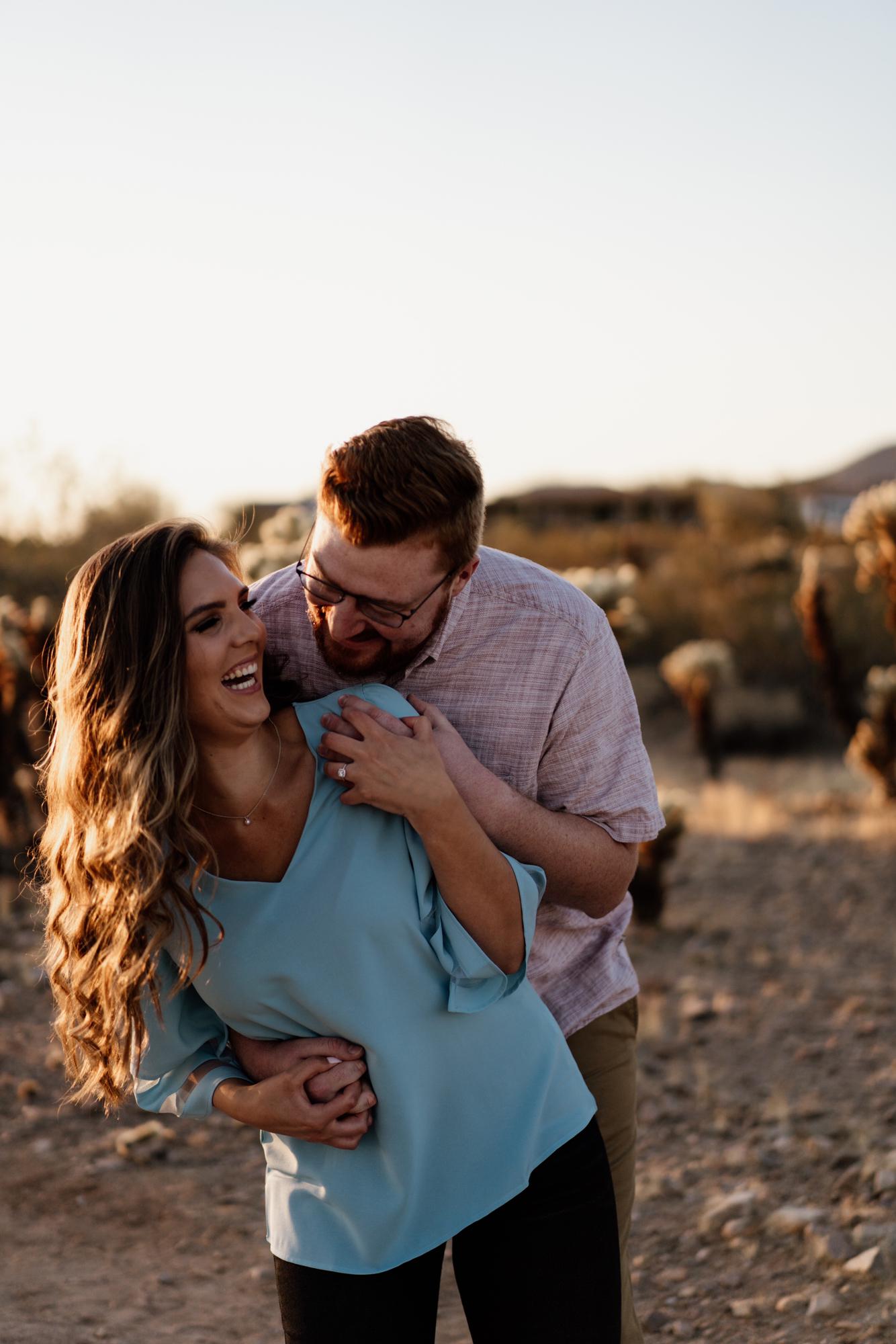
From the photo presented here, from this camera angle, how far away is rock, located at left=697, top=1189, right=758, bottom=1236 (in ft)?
12.7

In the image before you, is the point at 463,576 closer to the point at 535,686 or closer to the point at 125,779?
the point at 535,686

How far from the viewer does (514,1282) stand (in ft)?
6.57

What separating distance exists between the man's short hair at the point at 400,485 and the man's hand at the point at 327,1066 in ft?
2.73

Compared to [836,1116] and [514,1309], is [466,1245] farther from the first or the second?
[836,1116]

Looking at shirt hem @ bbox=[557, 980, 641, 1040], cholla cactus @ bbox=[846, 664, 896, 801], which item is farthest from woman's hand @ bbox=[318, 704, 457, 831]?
cholla cactus @ bbox=[846, 664, 896, 801]

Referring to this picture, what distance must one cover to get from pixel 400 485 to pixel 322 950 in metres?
0.78

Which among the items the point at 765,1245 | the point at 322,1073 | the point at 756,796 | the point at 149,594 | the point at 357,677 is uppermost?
the point at 149,594

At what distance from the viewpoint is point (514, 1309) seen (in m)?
2.00

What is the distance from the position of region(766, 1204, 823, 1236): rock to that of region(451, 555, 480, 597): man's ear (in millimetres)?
2493

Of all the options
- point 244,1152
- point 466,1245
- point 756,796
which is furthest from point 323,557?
point 756,796

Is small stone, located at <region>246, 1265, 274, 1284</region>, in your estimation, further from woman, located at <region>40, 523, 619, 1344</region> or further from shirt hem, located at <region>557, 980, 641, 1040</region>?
woman, located at <region>40, 523, 619, 1344</region>

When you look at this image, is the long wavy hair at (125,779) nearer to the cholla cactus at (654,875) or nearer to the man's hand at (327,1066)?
the man's hand at (327,1066)

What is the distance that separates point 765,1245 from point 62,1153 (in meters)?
2.42

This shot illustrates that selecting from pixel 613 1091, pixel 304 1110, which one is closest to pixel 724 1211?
pixel 613 1091
